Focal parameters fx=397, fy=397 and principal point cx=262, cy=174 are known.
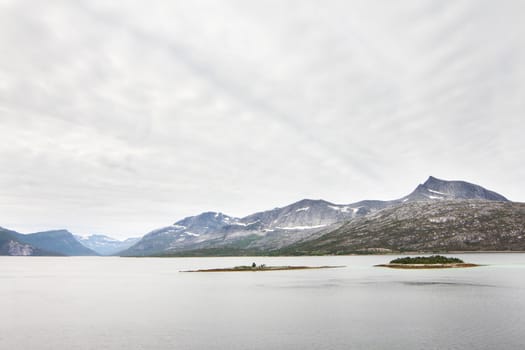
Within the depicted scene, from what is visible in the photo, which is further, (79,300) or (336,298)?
(79,300)

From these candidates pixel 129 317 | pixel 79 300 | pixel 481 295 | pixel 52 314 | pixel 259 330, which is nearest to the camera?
pixel 259 330

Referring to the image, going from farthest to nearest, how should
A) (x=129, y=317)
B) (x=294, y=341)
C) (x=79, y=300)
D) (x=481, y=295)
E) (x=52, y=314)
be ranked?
(x=79, y=300) → (x=481, y=295) → (x=52, y=314) → (x=129, y=317) → (x=294, y=341)

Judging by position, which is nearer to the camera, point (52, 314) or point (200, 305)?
point (52, 314)

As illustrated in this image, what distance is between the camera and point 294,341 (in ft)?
144

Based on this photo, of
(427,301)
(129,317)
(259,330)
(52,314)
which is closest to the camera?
(259,330)

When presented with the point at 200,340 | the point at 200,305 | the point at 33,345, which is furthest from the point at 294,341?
the point at 200,305

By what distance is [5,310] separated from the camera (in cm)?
7312

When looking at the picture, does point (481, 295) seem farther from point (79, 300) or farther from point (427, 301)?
point (79, 300)

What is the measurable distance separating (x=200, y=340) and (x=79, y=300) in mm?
55556

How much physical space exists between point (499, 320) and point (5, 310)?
81.6 metres

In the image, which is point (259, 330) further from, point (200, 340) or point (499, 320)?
point (499, 320)

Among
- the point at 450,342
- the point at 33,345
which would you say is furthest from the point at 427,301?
the point at 33,345

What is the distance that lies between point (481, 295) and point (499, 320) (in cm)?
3007

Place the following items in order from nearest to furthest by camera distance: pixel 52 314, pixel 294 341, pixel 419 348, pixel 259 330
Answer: pixel 419 348
pixel 294 341
pixel 259 330
pixel 52 314
